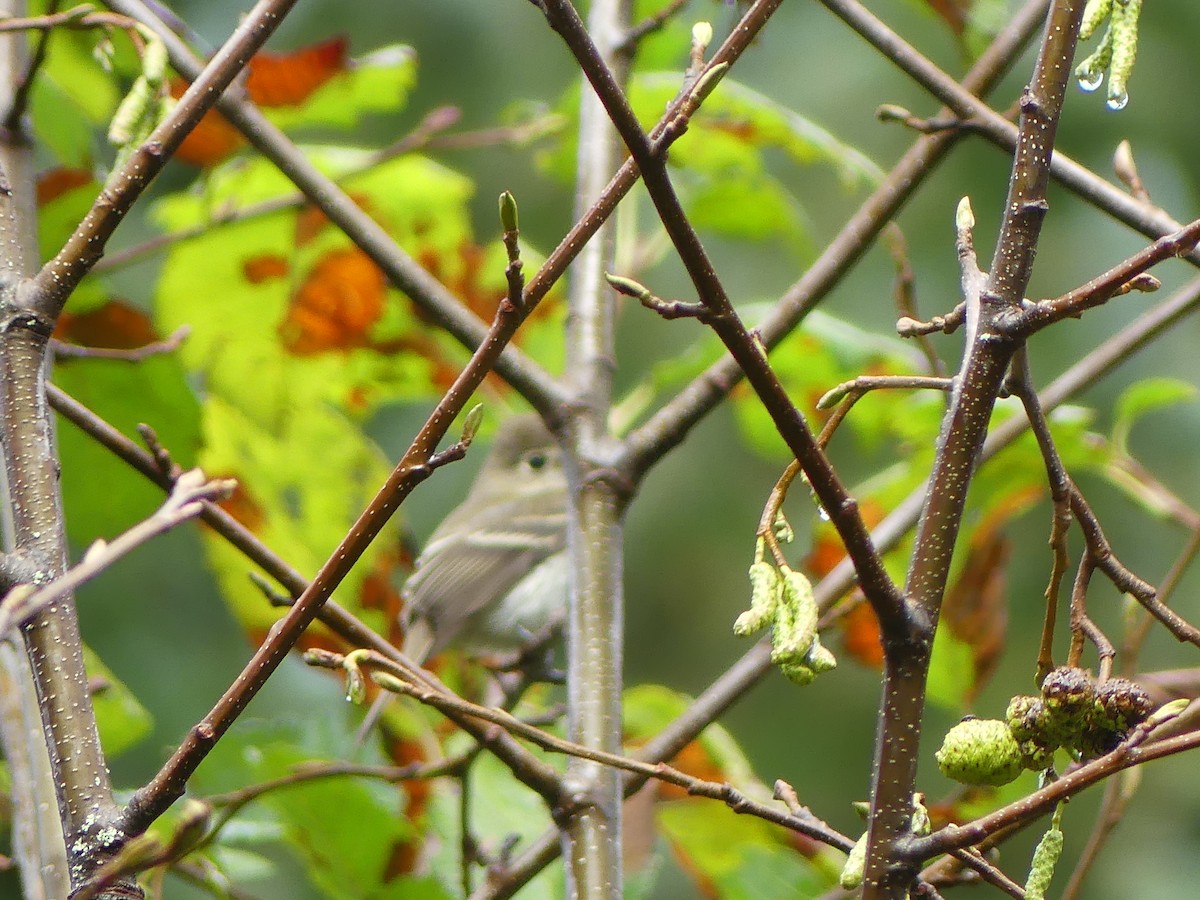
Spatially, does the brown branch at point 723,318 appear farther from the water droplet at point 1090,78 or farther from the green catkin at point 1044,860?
the water droplet at point 1090,78

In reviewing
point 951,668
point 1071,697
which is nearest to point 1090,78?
point 1071,697

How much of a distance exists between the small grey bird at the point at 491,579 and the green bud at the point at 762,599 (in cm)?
158

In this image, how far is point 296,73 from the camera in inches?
53.9

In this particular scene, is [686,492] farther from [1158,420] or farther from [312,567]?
[312,567]

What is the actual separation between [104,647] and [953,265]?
7.30 ft

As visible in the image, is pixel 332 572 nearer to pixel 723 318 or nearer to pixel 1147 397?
pixel 723 318

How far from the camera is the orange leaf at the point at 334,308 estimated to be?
1464mm

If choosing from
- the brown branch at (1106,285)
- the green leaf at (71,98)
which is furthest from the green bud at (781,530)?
the green leaf at (71,98)

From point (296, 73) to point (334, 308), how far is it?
24 centimetres

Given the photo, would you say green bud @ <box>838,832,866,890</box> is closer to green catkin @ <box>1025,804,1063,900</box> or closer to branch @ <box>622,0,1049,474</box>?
green catkin @ <box>1025,804,1063,900</box>

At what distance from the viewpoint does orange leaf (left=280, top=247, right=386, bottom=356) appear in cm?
146

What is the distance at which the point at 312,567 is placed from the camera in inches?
50.6

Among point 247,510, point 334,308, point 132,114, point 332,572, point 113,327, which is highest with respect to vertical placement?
point 334,308

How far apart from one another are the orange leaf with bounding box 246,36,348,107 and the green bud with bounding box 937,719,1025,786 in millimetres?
1034
